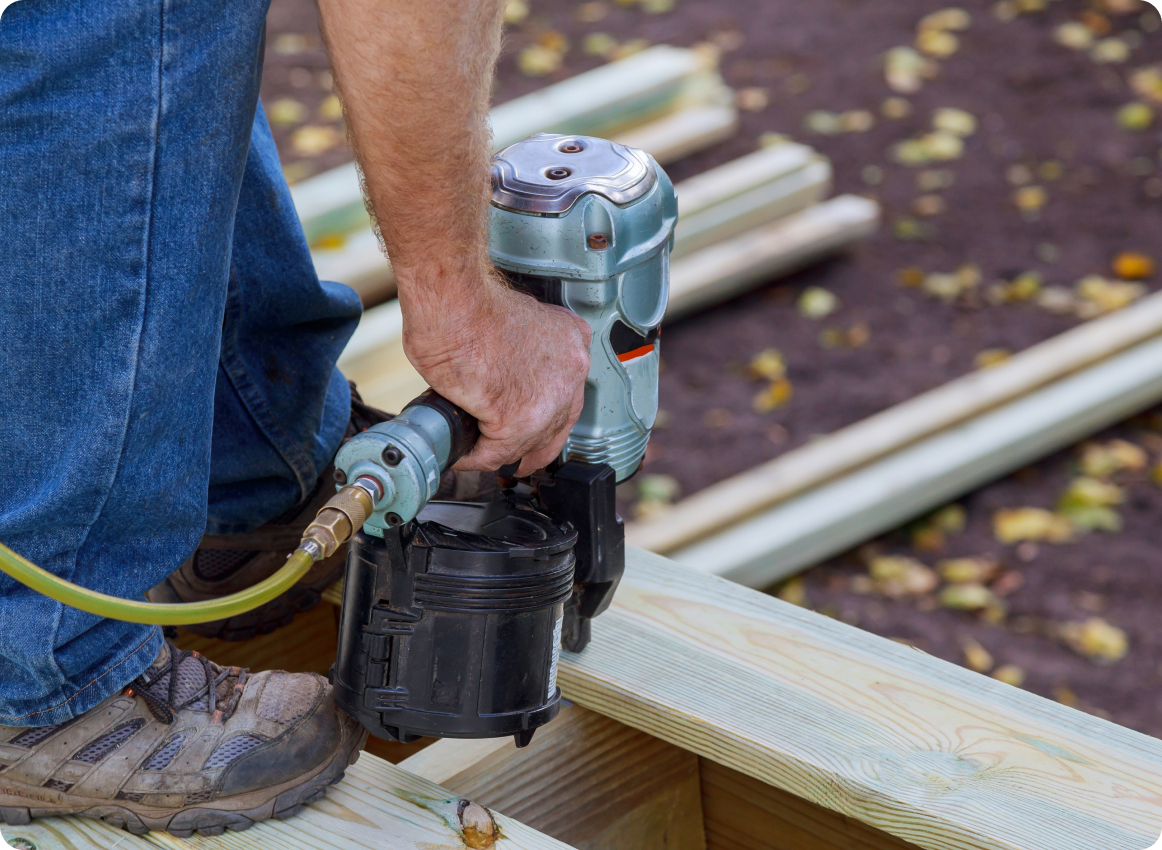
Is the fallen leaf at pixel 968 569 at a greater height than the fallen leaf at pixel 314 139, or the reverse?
the fallen leaf at pixel 314 139

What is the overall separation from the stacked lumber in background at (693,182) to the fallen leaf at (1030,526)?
1.07m

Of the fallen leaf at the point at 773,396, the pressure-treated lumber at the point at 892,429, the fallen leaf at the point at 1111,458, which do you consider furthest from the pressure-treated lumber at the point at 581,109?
the fallen leaf at the point at 1111,458

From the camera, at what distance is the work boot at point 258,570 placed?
5.66ft

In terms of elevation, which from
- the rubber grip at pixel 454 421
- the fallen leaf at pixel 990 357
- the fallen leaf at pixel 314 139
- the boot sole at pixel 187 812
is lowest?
the fallen leaf at pixel 990 357

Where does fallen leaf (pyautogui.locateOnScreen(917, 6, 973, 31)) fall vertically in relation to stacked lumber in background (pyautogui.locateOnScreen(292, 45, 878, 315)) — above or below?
below

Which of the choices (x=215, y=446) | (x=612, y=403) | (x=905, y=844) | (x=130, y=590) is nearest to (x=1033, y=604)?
(x=905, y=844)

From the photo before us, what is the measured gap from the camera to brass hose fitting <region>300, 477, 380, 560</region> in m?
1.21

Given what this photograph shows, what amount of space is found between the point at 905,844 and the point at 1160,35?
4.26m

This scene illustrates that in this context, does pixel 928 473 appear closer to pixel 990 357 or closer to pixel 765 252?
pixel 990 357

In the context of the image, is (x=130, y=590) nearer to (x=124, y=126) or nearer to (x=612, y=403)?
(x=124, y=126)

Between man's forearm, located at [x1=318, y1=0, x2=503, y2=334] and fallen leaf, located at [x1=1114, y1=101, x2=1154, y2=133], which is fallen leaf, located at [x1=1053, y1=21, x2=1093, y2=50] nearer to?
fallen leaf, located at [x1=1114, y1=101, x2=1154, y2=133]

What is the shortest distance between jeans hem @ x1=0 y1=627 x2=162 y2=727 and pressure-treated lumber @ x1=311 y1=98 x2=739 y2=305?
5.68 ft

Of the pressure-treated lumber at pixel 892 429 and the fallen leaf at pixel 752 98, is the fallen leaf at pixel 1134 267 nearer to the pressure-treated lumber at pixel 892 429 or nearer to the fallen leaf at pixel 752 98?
the pressure-treated lumber at pixel 892 429

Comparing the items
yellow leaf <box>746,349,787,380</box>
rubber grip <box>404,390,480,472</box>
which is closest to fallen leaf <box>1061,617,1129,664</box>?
yellow leaf <box>746,349,787,380</box>
